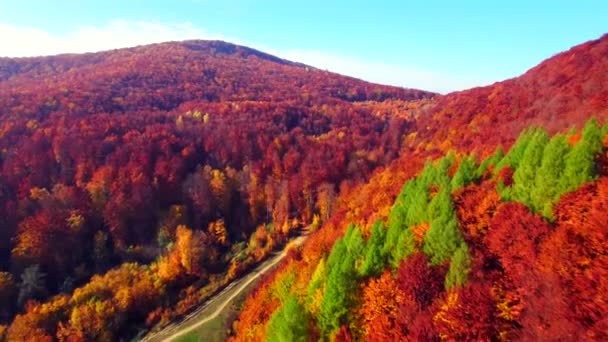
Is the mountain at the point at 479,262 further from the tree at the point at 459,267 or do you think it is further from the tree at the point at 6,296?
the tree at the point at 6,296

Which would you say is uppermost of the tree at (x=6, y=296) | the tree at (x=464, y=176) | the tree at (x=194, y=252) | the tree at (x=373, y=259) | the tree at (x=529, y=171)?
the tree at (x=529, y=171)

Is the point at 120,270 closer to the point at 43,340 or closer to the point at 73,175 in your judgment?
the point at 43,340

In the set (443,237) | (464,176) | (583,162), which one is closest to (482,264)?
(443,237)

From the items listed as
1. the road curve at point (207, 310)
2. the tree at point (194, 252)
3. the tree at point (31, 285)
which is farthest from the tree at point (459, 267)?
the tree at point (31, 285)

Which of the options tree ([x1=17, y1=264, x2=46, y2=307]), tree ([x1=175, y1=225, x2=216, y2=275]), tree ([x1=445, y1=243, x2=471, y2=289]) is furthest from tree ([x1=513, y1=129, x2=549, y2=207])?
tree ([x1=17, y1=264, x2=46, y2=307])

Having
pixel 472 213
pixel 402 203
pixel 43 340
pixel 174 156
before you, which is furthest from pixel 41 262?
pixel 472 213
